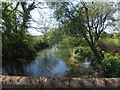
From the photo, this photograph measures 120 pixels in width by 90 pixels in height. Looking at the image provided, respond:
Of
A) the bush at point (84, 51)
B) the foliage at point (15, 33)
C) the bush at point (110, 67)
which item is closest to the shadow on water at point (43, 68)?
the foliage at point (15, 33)

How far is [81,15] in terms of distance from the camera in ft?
24.0

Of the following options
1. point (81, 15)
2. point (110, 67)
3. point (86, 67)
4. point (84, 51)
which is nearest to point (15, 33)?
point (81, 15)

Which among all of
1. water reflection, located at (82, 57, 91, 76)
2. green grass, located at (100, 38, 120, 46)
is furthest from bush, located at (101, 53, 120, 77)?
green grass, located at (100, 38, 120, 46)

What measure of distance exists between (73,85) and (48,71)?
4888 millimetres

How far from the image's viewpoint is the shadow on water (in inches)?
306

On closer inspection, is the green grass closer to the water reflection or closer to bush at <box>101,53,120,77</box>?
the water reflection

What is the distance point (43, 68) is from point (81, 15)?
2.44 m

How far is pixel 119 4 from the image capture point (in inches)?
289

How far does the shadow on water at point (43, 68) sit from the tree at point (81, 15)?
3.94 feet

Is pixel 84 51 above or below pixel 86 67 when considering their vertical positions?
above

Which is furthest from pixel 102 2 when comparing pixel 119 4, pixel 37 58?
pixel 37 58

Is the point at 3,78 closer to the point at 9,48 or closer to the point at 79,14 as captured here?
the point at 79,14

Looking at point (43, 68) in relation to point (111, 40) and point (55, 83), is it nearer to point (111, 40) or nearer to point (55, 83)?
point (111, 40)

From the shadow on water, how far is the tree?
1.20 meters
